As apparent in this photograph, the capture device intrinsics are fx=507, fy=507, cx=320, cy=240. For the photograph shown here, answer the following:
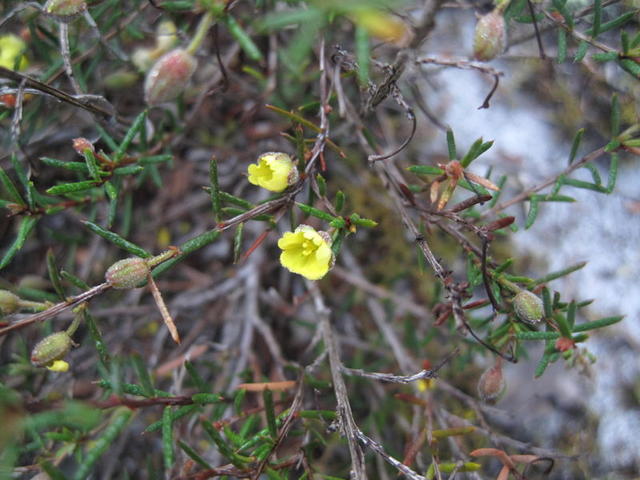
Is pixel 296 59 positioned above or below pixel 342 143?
above

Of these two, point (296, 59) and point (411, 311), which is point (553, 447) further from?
point (296, 59)

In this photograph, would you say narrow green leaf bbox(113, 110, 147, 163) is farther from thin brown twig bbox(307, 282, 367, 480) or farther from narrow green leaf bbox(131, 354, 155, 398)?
thin brown twig bbox(307, 282, 367, 480)

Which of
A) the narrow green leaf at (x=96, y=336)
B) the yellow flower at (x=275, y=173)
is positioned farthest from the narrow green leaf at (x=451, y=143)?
the narrow green leaf at (x=96, y=336)

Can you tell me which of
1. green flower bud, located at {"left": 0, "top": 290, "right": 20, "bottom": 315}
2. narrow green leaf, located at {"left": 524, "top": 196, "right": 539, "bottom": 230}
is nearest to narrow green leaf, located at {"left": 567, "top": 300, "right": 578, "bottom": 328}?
narrow green leaf, located at {"left": 524, "top": 196, "right": 539, "bottom": 230}

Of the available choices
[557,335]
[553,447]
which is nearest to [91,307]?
[557,335]

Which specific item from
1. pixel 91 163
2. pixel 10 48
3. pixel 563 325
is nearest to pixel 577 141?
pixel 563 325

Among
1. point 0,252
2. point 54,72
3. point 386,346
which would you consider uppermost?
point 54,72
